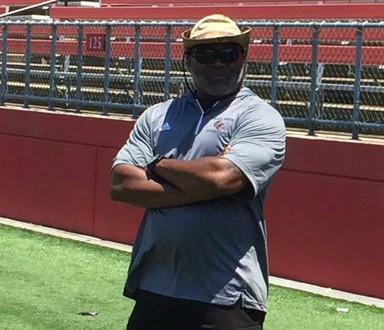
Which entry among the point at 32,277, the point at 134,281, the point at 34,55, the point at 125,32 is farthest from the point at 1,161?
the point at 134,281

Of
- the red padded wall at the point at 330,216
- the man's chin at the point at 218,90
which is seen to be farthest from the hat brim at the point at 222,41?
the red padded wall at the point at 330,216

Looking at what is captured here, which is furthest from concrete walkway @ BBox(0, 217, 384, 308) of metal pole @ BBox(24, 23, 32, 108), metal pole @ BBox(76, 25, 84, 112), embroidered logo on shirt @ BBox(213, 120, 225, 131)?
embroidered logo on shirt @ BBox(213, 120, 225, 131)

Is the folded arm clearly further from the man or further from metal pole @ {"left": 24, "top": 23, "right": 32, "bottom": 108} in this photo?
metal pole @ {"left": 24, "top": 23, "right": 32, "bottom": 108}

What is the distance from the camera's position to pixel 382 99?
677 centimetres

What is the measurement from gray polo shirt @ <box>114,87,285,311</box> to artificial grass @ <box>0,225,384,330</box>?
113 inches

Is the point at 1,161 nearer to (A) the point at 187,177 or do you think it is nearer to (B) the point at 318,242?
(B) the point at 318,242

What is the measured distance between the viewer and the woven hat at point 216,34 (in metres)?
2.64

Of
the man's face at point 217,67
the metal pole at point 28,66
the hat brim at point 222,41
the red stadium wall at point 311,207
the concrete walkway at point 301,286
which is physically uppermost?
the hat brim at point 222,41

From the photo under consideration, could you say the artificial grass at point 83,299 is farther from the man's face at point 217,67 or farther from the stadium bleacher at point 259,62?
the man's face at point 217,67

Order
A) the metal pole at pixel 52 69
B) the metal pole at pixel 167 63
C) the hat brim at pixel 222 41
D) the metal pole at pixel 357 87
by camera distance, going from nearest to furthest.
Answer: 1. the hat brim at pixel 222 41
2. the metal pole at pixel 357 87
3. the metal pole at pixel 167 63
4. the metal pole at pixel 52 69

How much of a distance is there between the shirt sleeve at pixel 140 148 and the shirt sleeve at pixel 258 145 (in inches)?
13.2

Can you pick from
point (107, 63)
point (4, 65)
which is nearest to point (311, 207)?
point (107, 63)

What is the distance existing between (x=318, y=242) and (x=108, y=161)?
2763 mm

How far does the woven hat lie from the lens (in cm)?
264
